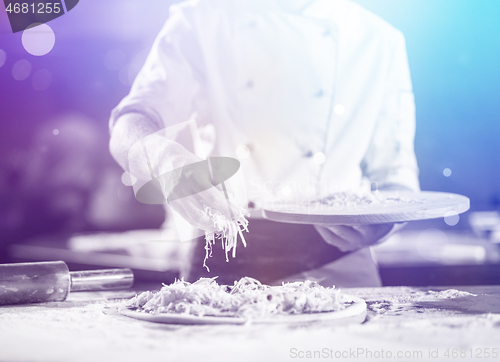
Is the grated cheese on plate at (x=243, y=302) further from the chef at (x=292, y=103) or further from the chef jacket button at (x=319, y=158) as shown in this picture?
the chef jacket button at (x=319, y=158)

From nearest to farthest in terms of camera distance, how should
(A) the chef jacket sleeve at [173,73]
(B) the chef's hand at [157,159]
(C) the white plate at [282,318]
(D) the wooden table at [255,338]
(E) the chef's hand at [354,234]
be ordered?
(D) the wooden table at [255,338] → (C) the white plate at [282,318] → (B) the chef's hand at [157,159] → (E) the chef's hand at [354,234] → (A) the chef jacket sleeve at [173,73]

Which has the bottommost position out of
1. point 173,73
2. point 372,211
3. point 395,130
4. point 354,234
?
point 354,234

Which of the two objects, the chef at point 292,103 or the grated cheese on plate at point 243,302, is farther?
the chef at point 292,103

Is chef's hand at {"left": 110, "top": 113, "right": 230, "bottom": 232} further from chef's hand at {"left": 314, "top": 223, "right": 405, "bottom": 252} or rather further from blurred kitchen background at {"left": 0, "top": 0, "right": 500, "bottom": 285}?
chef's hand at {"left": 314, "top": 223, "right": 405, "bottom": 252}

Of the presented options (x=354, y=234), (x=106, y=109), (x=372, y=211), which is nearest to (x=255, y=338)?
(x=372, y=211)

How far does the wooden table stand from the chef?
0.81 m

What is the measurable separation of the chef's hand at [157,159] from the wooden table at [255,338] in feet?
1.27

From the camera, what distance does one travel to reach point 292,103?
2.22 metres

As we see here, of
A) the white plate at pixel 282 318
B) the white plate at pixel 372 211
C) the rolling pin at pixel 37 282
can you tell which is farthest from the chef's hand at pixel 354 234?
the rolling pin at pixel 37 282

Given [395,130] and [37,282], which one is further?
[395,130]

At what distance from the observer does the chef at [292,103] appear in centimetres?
216

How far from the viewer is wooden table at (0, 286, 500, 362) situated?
96 centimetres

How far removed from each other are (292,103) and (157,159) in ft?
3.08

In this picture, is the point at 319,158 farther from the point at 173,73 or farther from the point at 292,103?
the point at 173,73
